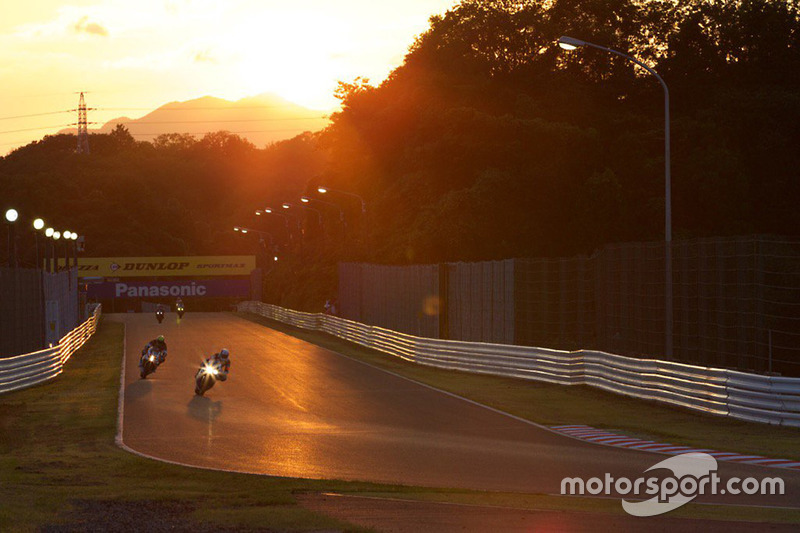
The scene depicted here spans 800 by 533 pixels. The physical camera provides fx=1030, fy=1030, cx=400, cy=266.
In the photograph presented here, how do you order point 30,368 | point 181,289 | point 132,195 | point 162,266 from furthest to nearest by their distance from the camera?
point 132,195 → point 162,266 → point 181,289 → point 30,368

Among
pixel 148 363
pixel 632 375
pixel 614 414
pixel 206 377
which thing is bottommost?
pixel 614 414

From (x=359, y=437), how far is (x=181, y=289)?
96.5 metres

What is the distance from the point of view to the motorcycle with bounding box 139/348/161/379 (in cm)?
2905

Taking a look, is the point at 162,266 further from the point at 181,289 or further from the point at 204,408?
the point at 204,408

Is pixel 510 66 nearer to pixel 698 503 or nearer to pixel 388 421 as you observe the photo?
pixel 388 421

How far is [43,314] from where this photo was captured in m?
32.4

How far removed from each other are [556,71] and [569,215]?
12.6 metres

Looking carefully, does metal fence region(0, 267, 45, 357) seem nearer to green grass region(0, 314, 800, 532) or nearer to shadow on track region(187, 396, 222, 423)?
shadow on track region(187, 396, 222, 423)

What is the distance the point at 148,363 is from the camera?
29094mm

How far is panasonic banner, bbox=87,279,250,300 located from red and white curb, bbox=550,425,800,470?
303 ft

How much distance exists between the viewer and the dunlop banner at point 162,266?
11194 cm

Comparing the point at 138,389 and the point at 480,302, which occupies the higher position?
the point at 480,302

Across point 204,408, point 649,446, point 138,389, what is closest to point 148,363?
point 138,389

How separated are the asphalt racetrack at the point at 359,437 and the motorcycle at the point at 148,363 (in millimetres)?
363
